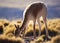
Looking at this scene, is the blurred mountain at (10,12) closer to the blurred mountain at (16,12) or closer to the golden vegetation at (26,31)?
the blurred mountain at (16,12)

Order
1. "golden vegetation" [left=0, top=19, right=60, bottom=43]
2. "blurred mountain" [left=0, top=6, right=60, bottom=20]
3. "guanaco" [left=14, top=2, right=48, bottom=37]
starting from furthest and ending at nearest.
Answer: "blurred mountain" [left=0, top=6, right=60, bottom=20], "guanaco" [left=14, top=2, right=48, bottom=37], "golden vegetation" [left=0, top=19, right=60, bottom=43]

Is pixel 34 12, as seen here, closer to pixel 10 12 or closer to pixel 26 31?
pixel 26 31

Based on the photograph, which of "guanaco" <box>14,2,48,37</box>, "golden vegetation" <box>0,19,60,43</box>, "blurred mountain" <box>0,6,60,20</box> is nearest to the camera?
"golden vegetation" <box>0,19,60,43</box>

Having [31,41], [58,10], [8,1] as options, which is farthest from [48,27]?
[8,1]

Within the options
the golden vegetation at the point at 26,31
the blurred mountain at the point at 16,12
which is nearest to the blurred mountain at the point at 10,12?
the blurred mountain at the point at 16,12

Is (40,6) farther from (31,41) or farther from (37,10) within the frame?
(31,41)

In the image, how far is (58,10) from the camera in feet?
10.8

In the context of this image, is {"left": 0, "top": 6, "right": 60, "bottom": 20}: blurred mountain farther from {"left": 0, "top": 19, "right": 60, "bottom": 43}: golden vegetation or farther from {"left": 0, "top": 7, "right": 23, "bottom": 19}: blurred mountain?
{"left": 0, "top": 19, "right": 60, "bottom": 43}: golden vegetation

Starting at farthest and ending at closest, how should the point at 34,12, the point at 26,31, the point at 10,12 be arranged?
the point at 10,12, the point at 26,31, the point at 34,12

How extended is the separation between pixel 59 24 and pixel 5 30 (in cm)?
88


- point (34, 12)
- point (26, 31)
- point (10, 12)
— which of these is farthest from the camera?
point (10, 12)

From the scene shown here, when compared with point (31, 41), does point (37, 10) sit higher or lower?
higher

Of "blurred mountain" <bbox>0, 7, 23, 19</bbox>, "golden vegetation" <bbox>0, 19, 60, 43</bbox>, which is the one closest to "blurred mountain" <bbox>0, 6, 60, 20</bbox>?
"blurred mountain" <bbox>0, 7, 23, 19</bbox>

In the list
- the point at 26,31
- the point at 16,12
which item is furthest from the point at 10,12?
the point at 26,31
